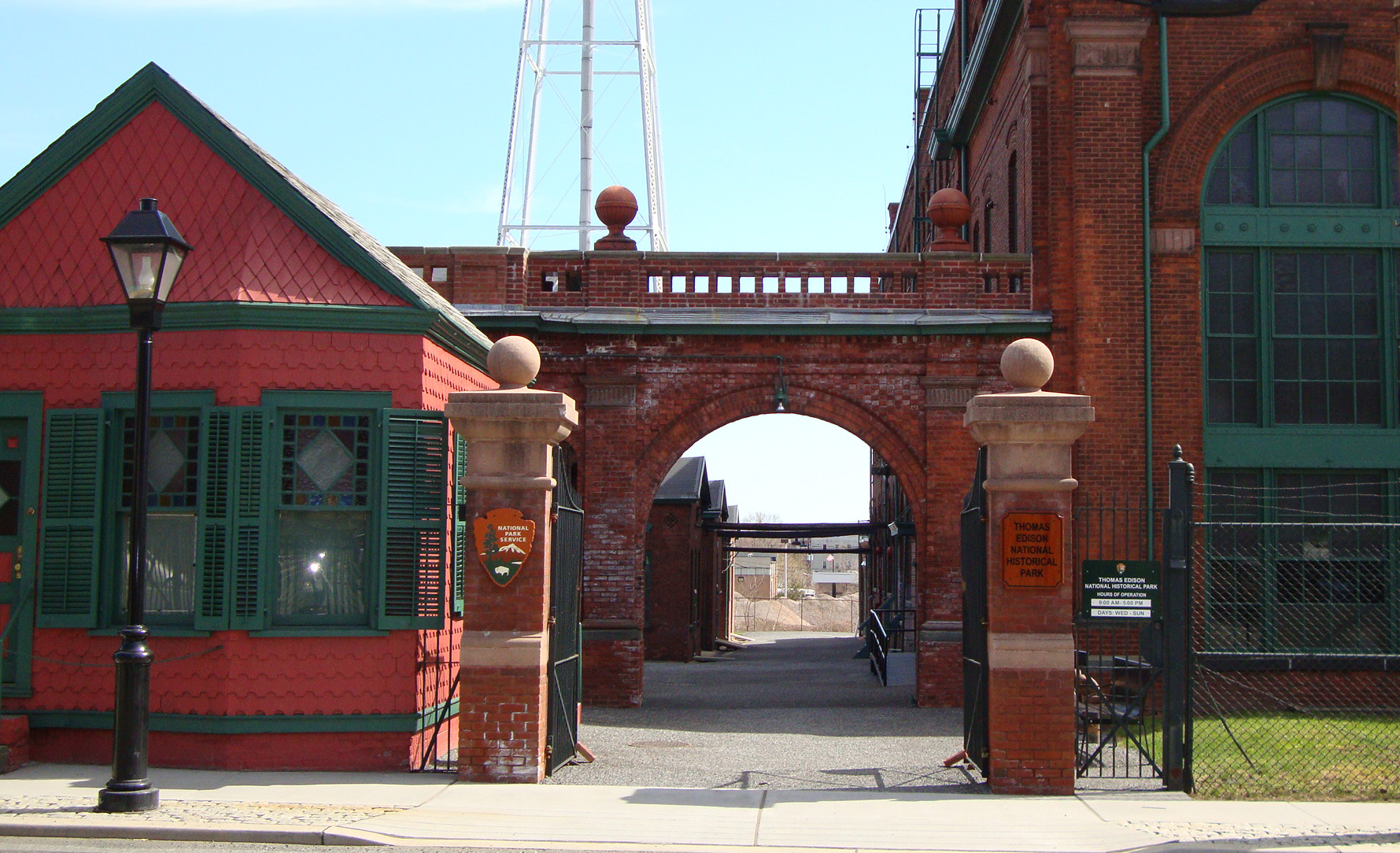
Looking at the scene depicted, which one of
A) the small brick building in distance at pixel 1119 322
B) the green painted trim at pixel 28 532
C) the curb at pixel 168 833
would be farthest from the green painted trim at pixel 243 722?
the small brick building in distance at pixel 1119 322

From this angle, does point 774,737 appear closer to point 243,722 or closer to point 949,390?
point 949,390

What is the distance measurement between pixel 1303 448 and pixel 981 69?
8619mm

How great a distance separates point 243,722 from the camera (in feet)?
35.7

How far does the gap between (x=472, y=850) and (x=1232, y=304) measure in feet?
44.2

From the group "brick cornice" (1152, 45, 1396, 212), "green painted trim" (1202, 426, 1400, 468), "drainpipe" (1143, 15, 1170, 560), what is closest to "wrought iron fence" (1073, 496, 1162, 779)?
"drainpipe" (1143, 15, 1170, 560)

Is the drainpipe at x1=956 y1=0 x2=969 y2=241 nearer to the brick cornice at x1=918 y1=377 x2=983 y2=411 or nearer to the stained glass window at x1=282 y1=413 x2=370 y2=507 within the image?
the brick cornice at x1=918 y1=377 x2=983 y2=411

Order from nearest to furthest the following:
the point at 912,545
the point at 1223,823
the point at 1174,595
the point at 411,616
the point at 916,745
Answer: the point at 1223,823
the point at 1174,595
the point at 411,616
the point at 916,745
the point at 912,545

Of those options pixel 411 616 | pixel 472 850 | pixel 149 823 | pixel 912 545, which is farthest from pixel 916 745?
pixel 912 545

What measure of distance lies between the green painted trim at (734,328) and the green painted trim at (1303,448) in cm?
276

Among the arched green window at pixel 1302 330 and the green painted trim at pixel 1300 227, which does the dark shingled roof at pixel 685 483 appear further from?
the green painted trim at pixel 1300 227

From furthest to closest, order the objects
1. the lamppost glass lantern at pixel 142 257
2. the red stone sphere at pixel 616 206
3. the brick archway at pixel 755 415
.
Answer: the red stone sphere at pixel 616 206 < the brick archway at pixel 755 415 < the lamppost glass lantern at pixel 142 257

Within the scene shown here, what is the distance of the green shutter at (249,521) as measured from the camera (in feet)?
35.9

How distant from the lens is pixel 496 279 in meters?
18.8

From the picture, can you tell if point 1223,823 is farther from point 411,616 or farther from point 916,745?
point 411,616
